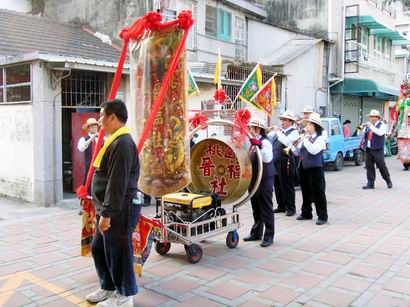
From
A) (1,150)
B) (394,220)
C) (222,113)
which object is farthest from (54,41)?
(394,220)

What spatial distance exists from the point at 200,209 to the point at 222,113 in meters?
1.35

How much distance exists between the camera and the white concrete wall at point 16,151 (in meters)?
8.88

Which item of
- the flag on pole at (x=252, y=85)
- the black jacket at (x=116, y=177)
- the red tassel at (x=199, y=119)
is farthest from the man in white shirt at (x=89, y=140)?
the black jacket at (x=116, y=177)

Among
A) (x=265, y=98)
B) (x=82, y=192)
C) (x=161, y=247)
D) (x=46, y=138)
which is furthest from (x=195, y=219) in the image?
(x=46, y=138)

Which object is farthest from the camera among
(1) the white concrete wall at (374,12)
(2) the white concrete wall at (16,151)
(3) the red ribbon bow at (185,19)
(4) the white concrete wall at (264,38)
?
(1) the white concrete wall at (374,12)

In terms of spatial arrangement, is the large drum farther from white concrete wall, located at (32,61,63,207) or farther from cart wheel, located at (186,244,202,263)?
white concrete wall, located at (32,61,63,207)

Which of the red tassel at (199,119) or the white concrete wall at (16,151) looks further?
the white concrete wall at (16,151)

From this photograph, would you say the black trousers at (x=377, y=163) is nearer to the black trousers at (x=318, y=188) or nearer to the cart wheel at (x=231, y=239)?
the black trousers at (x=318, y=188)

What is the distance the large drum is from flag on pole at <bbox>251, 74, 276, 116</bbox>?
1752 mm

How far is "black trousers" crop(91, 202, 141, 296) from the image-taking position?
377 cm

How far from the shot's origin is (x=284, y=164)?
27.0 ft

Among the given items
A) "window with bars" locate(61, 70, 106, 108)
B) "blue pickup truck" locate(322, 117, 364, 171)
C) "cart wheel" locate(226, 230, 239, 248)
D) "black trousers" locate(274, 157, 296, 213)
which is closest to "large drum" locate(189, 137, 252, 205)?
"cart wheel" locate(226, 230, 239, 248)

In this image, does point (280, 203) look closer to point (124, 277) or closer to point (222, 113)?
point (222, 113)

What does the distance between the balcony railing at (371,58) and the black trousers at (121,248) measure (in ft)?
59.3
